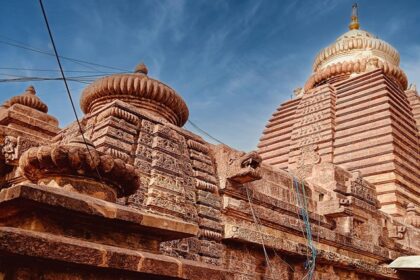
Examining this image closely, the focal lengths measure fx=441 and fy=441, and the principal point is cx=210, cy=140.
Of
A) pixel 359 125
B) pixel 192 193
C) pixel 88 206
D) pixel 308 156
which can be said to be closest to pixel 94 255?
pixel 88 206

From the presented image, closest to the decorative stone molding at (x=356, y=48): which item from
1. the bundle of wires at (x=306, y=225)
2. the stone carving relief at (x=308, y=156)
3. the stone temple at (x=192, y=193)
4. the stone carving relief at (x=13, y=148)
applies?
the stone temple at (x=192, y=193)

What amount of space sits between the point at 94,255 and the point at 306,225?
7.82m

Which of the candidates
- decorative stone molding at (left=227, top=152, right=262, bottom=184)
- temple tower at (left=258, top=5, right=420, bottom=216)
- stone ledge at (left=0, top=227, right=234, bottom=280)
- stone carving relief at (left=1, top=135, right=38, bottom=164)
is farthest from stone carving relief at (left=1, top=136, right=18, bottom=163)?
temple tower at (left=258, top=5, right=420, bottom=216)

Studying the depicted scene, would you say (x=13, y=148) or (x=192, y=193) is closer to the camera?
(x=192, y=193)

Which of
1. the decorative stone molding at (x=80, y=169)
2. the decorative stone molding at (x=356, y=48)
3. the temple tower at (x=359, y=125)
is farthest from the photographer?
the decorative stone molding at (x=356, y=48)

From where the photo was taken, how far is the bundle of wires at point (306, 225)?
9.26 metres

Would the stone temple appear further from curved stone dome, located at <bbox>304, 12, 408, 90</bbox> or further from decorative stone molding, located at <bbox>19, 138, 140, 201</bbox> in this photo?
curved stone dome, located at <bbox>304, 12, 408, 90</bbox>

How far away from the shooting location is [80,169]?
3605 millimetres

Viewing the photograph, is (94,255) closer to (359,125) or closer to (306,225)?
(306,225)

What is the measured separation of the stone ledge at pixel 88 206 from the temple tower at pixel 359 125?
10.2m

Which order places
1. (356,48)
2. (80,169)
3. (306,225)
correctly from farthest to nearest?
(356,48) < (306,225) < (80,169)

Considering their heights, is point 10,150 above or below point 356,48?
below

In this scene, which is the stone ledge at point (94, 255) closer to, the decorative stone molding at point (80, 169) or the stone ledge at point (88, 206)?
the stone ledge at point (88, 206)

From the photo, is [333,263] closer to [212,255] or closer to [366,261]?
[366,261]
